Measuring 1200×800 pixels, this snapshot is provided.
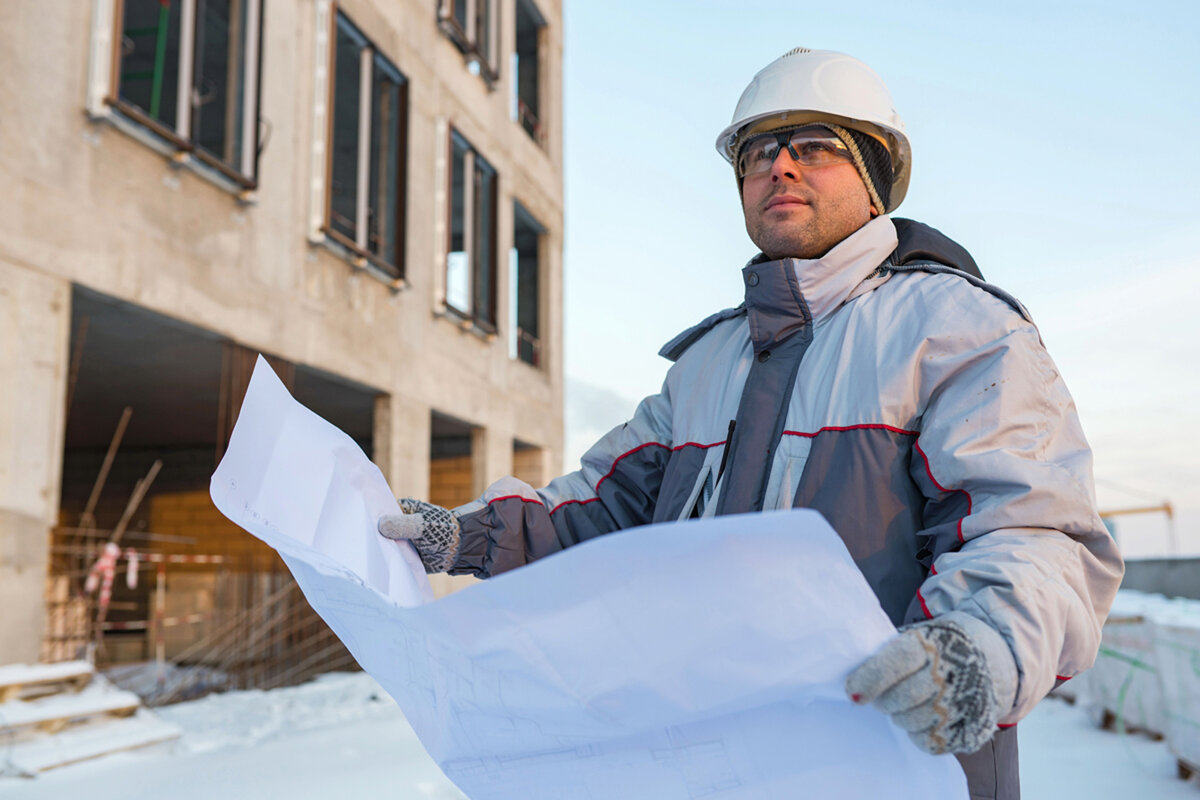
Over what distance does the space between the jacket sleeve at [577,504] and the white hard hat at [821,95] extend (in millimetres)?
552

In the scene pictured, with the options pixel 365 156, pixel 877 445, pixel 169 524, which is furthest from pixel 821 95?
pixel 169 524

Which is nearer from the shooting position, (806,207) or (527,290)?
(806,207)

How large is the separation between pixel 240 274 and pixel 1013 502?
7.55m

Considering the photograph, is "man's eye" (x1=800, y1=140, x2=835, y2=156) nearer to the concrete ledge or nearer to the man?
the man

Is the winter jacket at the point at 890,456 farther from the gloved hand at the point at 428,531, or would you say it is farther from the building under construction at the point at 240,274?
→ the building under construction at the point at 240,274

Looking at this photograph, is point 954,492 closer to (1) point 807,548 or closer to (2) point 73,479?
(1) point 807,548

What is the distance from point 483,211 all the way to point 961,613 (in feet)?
45.5

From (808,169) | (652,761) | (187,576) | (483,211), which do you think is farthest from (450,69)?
(652,761)

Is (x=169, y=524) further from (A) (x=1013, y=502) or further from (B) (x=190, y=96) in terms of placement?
(A) (x=1013, y=502)

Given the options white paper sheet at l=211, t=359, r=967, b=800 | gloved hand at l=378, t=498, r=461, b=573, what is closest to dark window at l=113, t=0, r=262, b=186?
gloved hand at l=378, t=498, r=461, b=573

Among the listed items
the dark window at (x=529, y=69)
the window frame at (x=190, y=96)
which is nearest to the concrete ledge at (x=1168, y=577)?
the dark window at (x=529, y=69)

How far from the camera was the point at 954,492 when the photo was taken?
1.33 m

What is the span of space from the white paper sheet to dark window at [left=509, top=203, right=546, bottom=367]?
1544cm

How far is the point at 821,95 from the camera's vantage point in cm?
170
